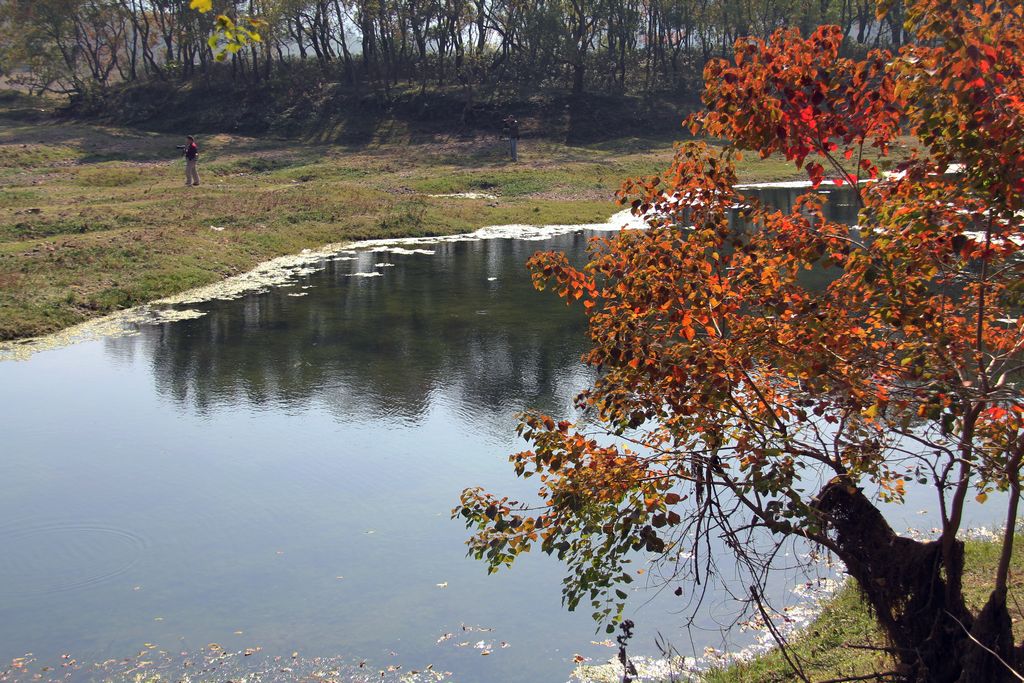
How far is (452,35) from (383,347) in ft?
204

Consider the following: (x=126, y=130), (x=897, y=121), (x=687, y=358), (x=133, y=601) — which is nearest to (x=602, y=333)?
(x=687, y=358)

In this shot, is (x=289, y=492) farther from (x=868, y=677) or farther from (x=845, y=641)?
(x=868, y=677)

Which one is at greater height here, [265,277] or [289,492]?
[265,277]

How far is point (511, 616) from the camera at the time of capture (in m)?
11.0

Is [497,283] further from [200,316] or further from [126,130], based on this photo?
[126,130]

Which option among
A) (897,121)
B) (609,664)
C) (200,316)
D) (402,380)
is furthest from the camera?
(200,316)

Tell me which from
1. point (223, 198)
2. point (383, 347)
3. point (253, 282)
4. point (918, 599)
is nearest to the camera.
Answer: point (918, 599)

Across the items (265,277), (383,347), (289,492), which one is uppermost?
(265,277)

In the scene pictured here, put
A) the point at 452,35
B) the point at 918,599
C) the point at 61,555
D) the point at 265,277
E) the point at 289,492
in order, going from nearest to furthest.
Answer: the point at 918,599, the point at 61,555, the point at 289,492, the point at 265,277, the point at 452,35

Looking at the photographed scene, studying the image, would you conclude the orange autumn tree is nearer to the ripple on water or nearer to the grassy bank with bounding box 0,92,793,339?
the ripple on water

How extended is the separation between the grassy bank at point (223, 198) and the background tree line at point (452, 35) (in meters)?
9.89

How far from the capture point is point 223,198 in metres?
40.9

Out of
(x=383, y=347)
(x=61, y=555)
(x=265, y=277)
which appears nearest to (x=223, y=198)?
(x=265, y=277)

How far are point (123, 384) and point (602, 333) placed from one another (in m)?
13.6
